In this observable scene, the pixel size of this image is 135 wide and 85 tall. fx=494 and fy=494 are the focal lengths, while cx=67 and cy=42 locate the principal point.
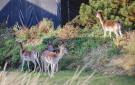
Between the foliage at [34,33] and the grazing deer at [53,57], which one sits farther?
the foliage at [34,33]

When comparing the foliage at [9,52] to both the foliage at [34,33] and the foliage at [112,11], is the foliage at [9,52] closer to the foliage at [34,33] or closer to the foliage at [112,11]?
the foliage at [34,33]

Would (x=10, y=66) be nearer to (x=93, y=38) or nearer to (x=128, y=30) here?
(x=93, y=38)

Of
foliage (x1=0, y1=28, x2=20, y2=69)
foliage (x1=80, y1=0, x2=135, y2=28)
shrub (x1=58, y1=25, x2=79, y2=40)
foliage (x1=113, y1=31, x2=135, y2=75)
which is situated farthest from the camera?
foliage (x1=80, y1=0, x2=135, y2=28)

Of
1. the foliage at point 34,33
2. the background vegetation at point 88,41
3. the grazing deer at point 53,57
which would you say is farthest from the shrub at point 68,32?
the grazing deer at point 53,57

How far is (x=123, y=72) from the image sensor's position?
12664 mm

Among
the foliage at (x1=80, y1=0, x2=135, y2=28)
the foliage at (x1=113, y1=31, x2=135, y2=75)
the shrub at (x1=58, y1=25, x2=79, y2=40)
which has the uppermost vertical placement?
the foliage at (x1=80, y1=0, x2=135, y2=28)

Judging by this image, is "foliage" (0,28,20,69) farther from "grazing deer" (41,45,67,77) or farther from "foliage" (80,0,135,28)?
"foliage" (80,0,135,28)

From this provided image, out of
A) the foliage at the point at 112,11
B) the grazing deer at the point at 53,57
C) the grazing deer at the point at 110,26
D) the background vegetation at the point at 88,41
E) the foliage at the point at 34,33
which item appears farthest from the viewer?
the foliage at the point at 34,33

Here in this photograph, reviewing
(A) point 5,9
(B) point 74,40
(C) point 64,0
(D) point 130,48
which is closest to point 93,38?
(B) point 74,40

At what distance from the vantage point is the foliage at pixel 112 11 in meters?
15.7

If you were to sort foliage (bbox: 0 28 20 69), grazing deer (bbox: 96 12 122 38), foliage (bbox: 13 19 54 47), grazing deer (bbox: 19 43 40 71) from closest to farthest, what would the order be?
grazing deer (bbox: 19 43 40 71), foliage (bbox: 0 28 20 69), grazing deer (bbox: 96 12 122 38), foliage (bbox: 13 19 54 47)

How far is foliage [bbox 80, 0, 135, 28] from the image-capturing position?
51.5ft

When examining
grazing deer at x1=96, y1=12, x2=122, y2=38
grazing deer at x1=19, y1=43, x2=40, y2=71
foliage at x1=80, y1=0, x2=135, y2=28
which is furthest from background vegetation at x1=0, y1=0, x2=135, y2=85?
grazing deer at x1=19, y1=43, x2=40, y2=71

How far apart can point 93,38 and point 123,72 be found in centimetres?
267
